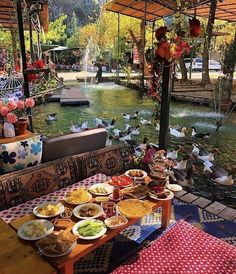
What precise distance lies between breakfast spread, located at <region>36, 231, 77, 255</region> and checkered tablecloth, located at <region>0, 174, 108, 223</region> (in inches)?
32.2

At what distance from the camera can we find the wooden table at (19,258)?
6.32ft

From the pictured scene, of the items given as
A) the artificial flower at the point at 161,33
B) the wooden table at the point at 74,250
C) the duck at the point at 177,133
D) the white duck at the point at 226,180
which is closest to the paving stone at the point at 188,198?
the white duck at the point at 226,180

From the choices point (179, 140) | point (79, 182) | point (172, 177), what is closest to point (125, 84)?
point (179, 140)

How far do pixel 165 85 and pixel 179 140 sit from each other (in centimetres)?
376

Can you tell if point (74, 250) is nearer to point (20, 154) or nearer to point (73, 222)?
point (73, 222)

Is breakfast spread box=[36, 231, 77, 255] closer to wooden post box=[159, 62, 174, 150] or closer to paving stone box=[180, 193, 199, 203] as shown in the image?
paving stone box=[180, 193, 199, 203]

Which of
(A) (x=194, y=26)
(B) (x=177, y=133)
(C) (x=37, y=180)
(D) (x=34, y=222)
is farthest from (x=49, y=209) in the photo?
(B) (x=177, y=133)

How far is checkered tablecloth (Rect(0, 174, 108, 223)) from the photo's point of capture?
294 centimetres

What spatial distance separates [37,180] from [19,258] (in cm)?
138

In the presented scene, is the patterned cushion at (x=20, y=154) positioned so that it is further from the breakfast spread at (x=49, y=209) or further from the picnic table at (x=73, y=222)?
the breakfast spread at (x=49, y=209)

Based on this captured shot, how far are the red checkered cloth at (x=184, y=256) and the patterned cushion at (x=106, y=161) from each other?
49.1 inches

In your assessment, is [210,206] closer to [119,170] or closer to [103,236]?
[119,170]

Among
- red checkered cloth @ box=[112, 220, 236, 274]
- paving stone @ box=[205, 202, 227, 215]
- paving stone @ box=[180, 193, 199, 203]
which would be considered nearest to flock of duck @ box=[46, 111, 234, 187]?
paving stone @ box=[180, 193, 199, 203]

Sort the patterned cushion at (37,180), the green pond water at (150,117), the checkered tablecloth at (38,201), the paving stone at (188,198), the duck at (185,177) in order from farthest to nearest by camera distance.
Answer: the green pond water at (150,117), the duck at (185,177), the paving stone at (188,198), the patterned cushion at (37,180), the checkered tablecloth at (38,201)
